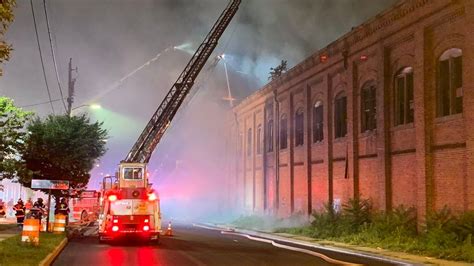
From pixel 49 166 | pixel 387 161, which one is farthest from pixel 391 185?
pixel 49 166

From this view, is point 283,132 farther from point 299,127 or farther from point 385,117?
point 385,117

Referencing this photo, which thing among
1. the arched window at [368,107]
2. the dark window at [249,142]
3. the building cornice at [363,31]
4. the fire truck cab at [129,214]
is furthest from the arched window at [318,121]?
the dark window at [249,142]

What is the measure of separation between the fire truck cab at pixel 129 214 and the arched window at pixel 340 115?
470 inches

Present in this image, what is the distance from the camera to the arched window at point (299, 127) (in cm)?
3684

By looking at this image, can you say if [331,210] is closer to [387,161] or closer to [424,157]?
[387,161]

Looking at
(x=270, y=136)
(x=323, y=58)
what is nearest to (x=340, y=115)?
(x=323, y=58)

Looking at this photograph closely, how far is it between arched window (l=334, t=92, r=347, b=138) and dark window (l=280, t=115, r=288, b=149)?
25.3 feet

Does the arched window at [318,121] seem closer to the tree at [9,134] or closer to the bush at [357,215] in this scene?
the bush at [357,215]

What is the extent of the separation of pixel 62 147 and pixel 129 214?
6848 millimetres

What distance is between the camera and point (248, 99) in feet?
157

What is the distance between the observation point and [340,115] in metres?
31.4

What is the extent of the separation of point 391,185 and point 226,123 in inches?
1243

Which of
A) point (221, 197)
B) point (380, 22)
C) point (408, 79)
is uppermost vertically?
point (380, 22)

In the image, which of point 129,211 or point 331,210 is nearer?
point 129,211
